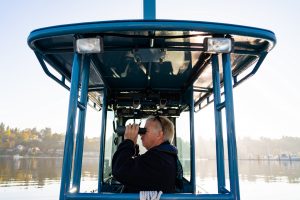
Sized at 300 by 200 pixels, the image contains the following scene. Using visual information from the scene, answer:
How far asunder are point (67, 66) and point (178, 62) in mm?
1548

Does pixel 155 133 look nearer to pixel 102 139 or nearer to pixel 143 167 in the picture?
pixel 143 167

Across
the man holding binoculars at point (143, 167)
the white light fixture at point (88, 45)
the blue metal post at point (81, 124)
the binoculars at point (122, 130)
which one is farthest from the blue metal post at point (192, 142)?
the white light fixture at point (88, 45)

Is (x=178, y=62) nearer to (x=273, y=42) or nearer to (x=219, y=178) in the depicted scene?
(x=273, y=42)

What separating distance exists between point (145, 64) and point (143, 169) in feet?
6.70

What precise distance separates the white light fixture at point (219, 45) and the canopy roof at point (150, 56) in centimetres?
8

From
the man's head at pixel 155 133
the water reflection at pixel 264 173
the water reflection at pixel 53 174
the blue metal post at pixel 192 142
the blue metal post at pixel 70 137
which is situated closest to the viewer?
the blue metal post at pixel 70 137

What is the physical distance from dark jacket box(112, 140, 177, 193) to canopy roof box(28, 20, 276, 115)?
1.07 metres

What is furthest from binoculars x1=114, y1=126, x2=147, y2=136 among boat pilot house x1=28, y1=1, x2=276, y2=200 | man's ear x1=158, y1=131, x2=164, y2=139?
man's ear x1=158, y1=131, x2=164, y2=139

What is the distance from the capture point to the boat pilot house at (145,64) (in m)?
2.56

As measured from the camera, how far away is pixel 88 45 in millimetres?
2699

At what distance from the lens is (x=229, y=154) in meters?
2.52

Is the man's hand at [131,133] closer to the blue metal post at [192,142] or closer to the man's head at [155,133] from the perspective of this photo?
the man's head at [155,133]

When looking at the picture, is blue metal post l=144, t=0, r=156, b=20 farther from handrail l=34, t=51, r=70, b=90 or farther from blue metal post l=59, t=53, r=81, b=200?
handrail l=34, t=51, r=70, b=90

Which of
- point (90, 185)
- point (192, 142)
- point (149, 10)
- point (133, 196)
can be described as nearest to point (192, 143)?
point (192, 142)
